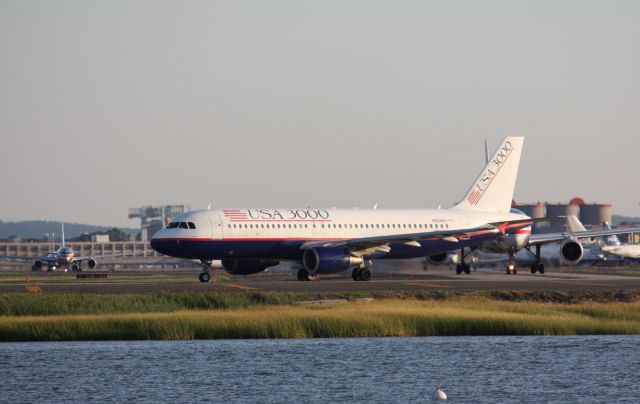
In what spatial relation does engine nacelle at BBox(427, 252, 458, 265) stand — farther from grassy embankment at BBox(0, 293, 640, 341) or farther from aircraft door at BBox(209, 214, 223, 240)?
grassy embankment at BBox(0, 293, 640, 341)

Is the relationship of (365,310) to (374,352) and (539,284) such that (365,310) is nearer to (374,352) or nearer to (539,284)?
(374,352)

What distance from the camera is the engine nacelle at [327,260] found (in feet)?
226

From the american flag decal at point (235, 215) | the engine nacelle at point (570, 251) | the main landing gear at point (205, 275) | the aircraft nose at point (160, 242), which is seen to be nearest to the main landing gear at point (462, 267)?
the engine nacelle at point (570, 251)

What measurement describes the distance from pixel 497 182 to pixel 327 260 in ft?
62.8

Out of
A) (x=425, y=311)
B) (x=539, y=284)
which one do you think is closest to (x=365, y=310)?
(x=425, y=311)

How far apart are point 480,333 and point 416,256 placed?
3176 centimetres

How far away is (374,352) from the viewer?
40469 millimetres

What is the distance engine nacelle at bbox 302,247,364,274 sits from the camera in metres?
68.9

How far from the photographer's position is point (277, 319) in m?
45.0

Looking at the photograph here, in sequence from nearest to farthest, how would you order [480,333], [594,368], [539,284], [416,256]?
[594,368] → [480,333] → [539,284] → [416,256]

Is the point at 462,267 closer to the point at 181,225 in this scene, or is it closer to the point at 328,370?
the point at 181,225

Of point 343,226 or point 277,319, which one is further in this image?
point 343,226

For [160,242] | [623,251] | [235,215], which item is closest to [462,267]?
[235,215]

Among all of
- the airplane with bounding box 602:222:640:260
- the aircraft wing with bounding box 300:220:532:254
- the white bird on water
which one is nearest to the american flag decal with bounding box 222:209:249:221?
the aircraft wing with bounding box 300:220:532:254
